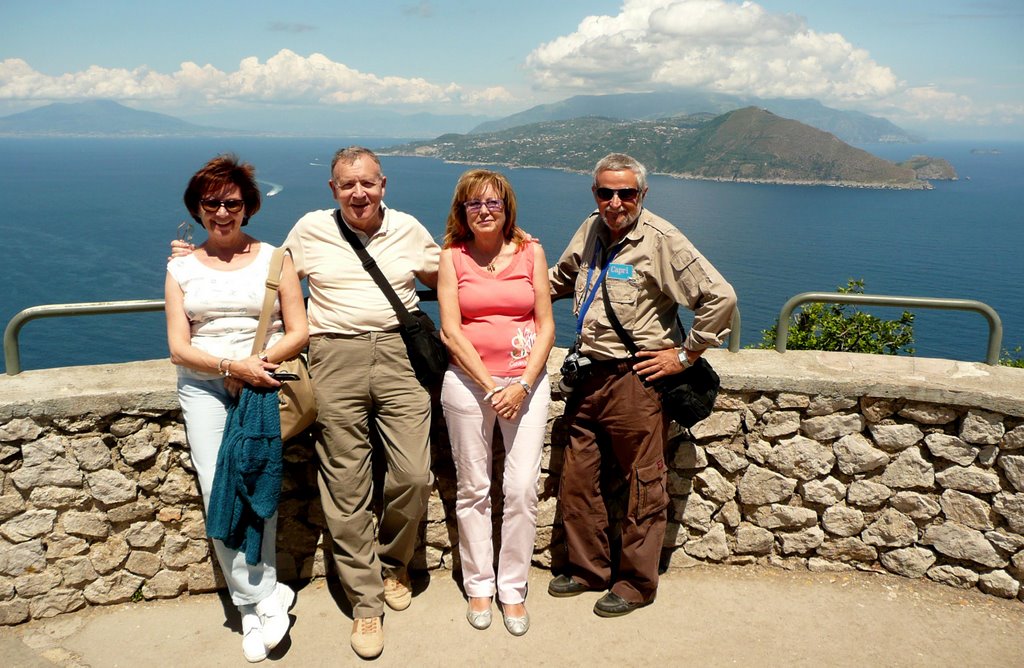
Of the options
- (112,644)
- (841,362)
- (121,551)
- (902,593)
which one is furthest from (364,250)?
(902,593)

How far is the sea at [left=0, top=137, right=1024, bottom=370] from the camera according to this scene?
46750 mm

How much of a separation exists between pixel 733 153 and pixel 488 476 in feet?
517

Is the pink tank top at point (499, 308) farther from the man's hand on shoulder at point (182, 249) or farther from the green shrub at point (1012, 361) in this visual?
the green shrub at point (1012, 361)

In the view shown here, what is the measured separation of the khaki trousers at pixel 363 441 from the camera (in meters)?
3.30

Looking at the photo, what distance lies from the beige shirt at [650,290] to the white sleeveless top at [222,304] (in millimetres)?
1454

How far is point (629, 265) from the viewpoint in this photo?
327 cm

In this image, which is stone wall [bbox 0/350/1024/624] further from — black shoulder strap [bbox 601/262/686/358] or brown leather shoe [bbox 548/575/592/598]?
black shoulder strap [bbox 601/262/686/358]

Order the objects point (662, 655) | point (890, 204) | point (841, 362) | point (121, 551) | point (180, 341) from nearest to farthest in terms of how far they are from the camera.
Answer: point (180, 341) → point (662, 655) → point (121, 551) → point (841, 362) → point (890, 204)

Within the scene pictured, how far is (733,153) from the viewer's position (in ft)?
490

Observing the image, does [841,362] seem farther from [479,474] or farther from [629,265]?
[479,474]

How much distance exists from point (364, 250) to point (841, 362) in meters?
2.59

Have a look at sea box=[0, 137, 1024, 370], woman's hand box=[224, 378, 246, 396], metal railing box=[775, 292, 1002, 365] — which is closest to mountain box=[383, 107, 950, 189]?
sea box=[0, 137, 1024, 370]

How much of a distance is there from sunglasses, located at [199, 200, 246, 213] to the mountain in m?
129

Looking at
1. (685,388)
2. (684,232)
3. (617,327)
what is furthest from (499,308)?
(684,232)
